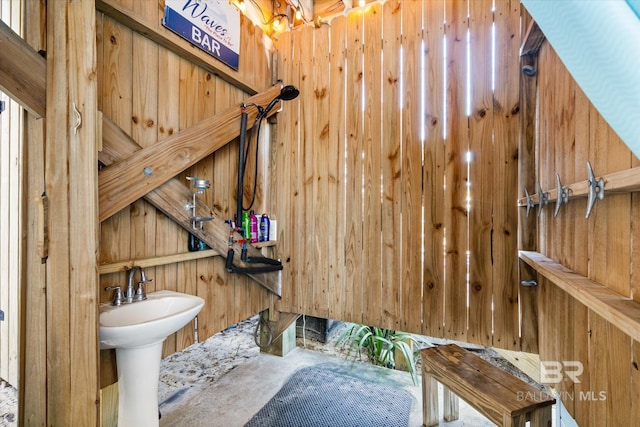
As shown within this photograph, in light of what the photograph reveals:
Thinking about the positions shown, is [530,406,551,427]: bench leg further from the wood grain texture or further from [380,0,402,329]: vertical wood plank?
the wood grain texture

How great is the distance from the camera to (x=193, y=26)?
178 cm

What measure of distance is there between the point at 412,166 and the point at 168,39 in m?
1.66

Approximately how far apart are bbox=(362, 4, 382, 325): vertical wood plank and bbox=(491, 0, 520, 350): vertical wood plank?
0.73 meters

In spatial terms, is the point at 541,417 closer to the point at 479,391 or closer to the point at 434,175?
the point at 479,391

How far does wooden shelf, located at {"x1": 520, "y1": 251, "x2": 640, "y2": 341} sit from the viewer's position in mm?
581

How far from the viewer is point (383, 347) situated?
2492 mm

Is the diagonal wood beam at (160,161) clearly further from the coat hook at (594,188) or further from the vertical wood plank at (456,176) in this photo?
the coat hook at (594,188)

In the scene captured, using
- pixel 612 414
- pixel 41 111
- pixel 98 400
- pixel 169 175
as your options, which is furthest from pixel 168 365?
pixel 612 414

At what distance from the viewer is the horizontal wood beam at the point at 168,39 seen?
141 cm

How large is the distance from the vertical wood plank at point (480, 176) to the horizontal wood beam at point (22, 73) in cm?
214

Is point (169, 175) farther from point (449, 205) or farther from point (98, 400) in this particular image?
point (449, 205)

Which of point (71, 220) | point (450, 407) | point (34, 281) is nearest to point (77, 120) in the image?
point (71, 220)

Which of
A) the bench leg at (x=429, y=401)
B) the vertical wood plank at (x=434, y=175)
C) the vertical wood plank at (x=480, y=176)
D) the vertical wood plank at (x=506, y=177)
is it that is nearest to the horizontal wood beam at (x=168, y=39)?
the vertical wood plank at (x=434, y=175)

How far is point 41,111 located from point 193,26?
1.06 metres
